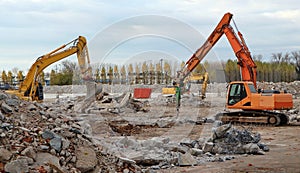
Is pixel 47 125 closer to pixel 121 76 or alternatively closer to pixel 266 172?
pixel 266 172

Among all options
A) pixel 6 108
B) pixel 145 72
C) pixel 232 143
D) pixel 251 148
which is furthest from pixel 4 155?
pixel 145 72

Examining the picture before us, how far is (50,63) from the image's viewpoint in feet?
68.2

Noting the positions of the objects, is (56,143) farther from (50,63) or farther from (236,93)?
(50,63)

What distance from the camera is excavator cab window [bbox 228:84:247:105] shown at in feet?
58.7

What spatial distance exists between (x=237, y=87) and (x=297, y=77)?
58.4m

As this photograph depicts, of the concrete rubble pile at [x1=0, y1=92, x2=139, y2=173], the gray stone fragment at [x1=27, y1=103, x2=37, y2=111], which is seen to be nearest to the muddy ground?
the concrete rubble pile at [x1=0, y1=92, x2=139, y2=173]

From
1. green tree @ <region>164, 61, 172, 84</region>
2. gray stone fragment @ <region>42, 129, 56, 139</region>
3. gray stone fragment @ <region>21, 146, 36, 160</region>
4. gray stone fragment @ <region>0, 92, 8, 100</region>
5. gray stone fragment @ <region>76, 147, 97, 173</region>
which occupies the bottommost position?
gray stone fragment @ <region>76, 147, 97, 173</region>

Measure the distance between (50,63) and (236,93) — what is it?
8965mm

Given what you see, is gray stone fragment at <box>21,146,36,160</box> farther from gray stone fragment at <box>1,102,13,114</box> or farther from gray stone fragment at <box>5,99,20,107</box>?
gray stone fragment at <box>5,99,20,107</box>

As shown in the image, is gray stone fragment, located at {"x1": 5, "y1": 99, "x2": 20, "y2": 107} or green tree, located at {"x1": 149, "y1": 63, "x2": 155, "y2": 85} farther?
green tree, located at {"x1": 149, "y1": 63, "x2": 155, "y2": 85}

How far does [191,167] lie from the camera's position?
9516 mm

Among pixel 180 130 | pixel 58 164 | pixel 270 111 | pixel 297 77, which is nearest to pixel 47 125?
pixel 58 164

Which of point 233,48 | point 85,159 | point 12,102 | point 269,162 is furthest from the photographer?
point 233,48

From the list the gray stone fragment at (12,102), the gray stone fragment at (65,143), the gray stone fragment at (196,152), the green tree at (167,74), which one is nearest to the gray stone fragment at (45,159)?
the gray stone fragment at (65,143)
